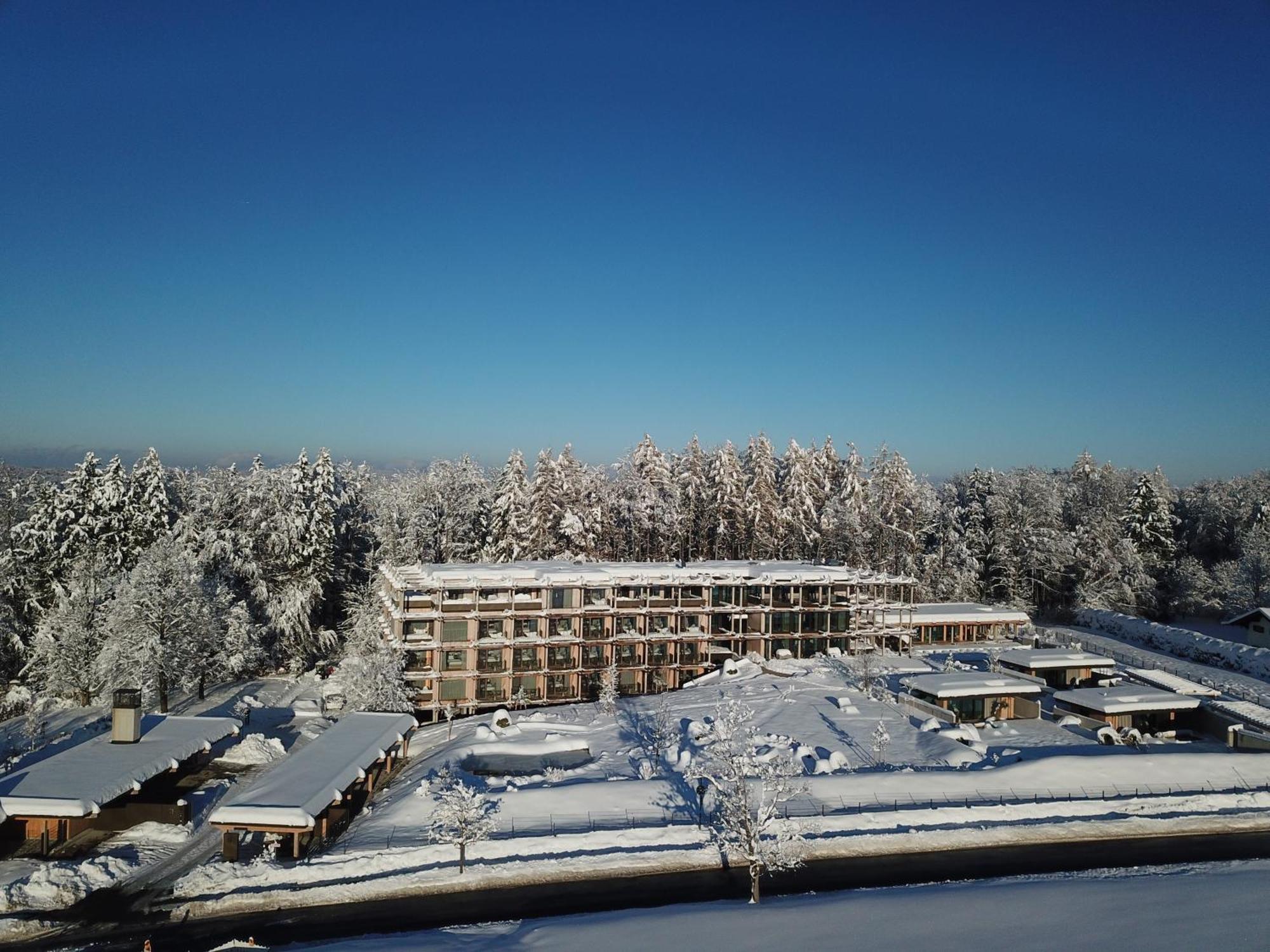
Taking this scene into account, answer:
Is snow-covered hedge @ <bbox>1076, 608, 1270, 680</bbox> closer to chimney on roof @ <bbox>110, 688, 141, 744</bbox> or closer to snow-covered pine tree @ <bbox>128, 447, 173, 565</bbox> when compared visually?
chimney on roof @ <bbox>110, 688, 141, 744</bbox>

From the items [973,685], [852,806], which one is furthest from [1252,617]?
[852,806]

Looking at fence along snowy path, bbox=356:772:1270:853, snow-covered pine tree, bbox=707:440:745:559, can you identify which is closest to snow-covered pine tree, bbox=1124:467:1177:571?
snow-covered pine tree, bbox=707:440:745:559

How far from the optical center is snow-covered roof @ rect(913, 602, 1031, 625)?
57219mm

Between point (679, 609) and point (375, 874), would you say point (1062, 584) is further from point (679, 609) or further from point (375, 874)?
point (375, 874)

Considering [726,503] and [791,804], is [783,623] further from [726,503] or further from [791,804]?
[791,804]

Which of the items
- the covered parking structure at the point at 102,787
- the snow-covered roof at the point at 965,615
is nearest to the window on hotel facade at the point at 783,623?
the snow-covered roof at the point at 965,615

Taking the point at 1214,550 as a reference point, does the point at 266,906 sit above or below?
below

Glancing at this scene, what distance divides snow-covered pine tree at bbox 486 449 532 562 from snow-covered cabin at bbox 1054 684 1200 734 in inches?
1456

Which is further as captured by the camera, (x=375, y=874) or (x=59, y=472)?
(x=59, y=472)

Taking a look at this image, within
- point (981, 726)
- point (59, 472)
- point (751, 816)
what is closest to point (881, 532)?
point (981, 726)

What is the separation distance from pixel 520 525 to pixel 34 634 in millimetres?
30643

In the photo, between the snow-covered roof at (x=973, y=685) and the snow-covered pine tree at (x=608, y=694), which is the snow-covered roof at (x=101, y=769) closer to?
the snow-covered pine tree at (x=608, y=694)

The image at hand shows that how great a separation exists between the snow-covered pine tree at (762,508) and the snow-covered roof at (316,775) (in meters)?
38.6

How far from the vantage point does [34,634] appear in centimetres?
4800
